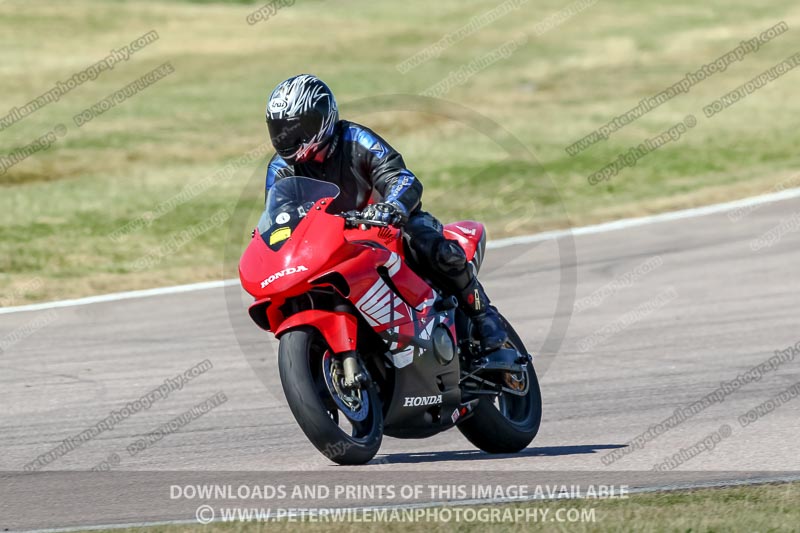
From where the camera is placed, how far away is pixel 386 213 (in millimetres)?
6438

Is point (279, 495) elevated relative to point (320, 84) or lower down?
lower down

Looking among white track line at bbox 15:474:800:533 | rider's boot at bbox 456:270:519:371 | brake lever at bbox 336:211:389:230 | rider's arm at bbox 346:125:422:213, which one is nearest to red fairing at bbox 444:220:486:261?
rider's boot at bbox 456:270:519:371

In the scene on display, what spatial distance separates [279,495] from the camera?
623 cm

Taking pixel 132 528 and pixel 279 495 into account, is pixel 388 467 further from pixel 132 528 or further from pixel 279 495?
pixel 132 528

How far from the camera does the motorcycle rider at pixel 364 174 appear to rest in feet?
21.8

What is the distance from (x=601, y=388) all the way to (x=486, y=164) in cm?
1337

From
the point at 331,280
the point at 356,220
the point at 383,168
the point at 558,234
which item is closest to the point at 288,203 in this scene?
the point at 356,220

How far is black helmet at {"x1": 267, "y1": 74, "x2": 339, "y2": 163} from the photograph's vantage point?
6613 millimetres

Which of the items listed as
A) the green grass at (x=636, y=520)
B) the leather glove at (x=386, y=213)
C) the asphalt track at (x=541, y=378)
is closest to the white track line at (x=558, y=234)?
the asphalt track at (x=541, y=378)

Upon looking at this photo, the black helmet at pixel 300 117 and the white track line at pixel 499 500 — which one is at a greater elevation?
the black helmet at pixel 300 117

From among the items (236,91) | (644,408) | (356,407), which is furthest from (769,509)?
(236,91)

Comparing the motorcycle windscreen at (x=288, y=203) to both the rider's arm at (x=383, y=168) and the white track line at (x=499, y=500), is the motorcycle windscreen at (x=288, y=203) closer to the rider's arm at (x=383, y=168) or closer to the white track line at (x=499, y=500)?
the rider's arm at (x=383, y=168)

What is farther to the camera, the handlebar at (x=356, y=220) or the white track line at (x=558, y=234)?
the white track line at (x=558, y=234)

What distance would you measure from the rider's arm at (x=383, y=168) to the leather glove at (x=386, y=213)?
0.19 meters
